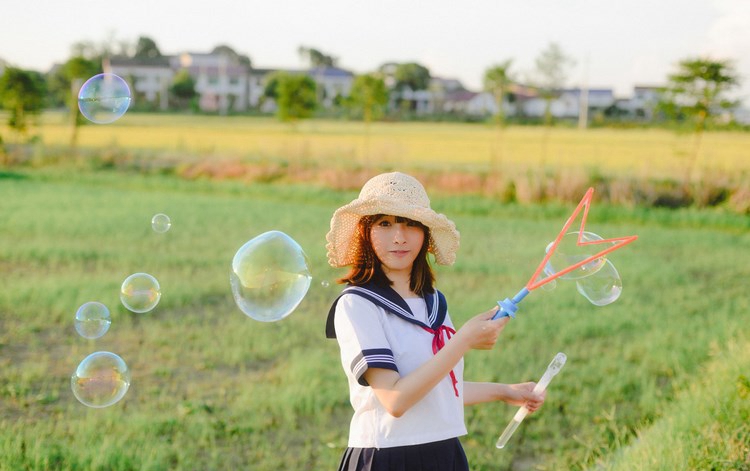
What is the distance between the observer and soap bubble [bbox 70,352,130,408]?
162 inches

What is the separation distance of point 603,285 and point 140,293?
2800mm

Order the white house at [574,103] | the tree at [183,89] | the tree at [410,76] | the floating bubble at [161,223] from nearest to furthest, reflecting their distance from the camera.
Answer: the floating bubble at [161,223], the white house at [574,103], the tree at [410,76], the tree at [183,89]

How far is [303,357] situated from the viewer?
629 cm

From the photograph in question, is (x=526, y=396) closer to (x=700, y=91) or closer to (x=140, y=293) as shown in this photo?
(x=140, y=293)

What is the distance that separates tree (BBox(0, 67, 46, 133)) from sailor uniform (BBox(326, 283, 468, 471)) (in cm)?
2869

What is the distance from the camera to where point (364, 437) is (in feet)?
7.61

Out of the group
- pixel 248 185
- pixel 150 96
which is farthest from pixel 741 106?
pixel 150 96

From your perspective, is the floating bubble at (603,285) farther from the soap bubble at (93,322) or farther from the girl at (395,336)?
the soap bubble at (93,322)

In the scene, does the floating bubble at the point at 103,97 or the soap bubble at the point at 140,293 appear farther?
the floating bubble at the point at 103,97

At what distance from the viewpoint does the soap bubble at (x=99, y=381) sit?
4.12 m

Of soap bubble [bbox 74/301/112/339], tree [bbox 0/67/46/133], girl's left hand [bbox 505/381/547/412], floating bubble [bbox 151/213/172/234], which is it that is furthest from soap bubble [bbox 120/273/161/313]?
tree [bbox 0/67/46/133]

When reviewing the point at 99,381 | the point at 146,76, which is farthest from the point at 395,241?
the point at 146,76

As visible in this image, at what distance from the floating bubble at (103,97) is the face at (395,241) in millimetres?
3573

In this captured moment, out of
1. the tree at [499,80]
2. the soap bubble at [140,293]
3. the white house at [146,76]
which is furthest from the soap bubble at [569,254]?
the white house at [146,76]
